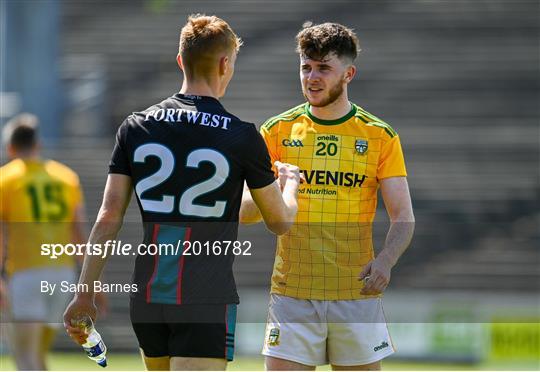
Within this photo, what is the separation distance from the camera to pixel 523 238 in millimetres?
13438

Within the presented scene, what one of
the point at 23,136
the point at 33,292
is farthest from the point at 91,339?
the point at 23,136

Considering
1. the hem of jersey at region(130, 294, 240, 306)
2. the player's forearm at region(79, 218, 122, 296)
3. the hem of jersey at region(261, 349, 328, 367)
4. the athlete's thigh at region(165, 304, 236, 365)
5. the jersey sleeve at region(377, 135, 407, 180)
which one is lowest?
the hem of jersey at region(261, 349, 328, 367)

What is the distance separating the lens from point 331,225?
492cm

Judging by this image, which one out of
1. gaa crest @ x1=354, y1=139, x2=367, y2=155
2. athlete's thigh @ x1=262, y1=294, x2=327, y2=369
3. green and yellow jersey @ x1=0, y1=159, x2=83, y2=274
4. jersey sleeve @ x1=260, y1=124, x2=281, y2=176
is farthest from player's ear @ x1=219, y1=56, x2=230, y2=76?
green and yellow jersey @ x1=0, y1=159, x2=83, y2=274

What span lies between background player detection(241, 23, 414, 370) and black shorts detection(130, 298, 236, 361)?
73cm

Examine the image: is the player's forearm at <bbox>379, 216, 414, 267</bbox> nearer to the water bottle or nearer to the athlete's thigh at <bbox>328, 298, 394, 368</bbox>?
the athlete's thigh at <bbox>328, 298, 394, 368</bbox>

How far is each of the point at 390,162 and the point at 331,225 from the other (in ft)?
1.22

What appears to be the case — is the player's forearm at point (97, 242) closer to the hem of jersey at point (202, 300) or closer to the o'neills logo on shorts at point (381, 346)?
the hem of jersey at point (202, 300)

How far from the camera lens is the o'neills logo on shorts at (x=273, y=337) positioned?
16.2 ft

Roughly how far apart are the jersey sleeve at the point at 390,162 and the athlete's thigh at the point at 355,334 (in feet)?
1.86

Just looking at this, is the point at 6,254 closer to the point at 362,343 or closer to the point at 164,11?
the point at 362,343

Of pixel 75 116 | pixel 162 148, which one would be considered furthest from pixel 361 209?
pixel 75 116

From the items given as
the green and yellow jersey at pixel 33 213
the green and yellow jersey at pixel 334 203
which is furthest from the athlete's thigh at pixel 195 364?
the green and yellow jersey at pixel 33 213

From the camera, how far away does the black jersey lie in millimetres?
4141
